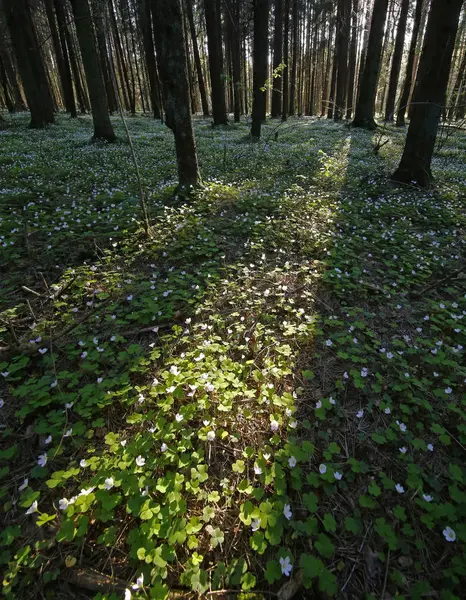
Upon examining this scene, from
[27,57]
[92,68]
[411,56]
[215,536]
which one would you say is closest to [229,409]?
[215,536]

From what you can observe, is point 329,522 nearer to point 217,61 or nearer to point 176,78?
point 176,78

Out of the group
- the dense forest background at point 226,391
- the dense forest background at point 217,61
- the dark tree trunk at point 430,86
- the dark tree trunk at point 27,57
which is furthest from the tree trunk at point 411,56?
the dark tree trunk at point 27,57

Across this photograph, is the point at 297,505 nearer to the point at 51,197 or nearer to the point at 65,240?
the point at 65,240

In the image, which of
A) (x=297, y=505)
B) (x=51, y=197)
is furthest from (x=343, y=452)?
(x=51, y=197)

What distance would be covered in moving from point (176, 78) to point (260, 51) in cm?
945

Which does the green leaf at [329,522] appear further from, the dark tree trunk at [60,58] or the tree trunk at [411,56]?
the dark tree trunk at [60,58]

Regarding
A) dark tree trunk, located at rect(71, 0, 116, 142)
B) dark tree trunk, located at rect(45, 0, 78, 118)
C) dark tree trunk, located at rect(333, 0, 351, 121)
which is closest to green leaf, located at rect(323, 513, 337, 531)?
dark tree trunk, located at rect(71, 0, 116, 142)

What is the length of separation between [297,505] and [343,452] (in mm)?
581

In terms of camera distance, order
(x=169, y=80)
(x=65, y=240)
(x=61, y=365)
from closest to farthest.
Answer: (x=61, y=365) → (x=65, y=240) → (x=169, y=80)

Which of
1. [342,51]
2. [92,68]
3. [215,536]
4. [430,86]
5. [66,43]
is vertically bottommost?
[215,536]

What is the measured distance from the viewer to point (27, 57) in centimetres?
1376

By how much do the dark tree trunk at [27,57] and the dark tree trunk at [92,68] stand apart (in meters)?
2.83

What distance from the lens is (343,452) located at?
246 centimetres

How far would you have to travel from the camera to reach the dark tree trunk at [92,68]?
1097 cm
